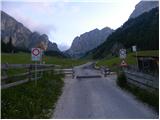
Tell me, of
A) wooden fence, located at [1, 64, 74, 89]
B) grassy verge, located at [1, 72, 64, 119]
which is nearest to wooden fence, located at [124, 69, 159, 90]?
grassy verge, located at [1, 72, 64, 119]

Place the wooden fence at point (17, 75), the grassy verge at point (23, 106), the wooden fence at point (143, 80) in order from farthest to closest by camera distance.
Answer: the wooden fence at point (143, 80)
the wooden fence at point (17, 75)
the grassy verge at point (23, 106)

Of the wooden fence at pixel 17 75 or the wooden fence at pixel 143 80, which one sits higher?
the wooden fence at pixel 17 75

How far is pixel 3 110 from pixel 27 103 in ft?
5.43

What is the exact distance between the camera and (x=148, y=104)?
36.0 ft

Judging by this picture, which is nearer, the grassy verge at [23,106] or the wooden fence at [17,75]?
the grassy verge at [23,106]

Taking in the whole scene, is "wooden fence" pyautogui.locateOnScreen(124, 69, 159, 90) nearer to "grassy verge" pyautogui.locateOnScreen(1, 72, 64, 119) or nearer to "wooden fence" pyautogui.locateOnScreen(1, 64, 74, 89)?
"grassy verge" pyautogui.locateOnScreen(1, 72, 64, 119)

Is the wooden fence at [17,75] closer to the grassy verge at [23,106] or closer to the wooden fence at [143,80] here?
the grassy verge at [23,106]

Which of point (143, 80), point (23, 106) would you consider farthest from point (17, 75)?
point (143, 80)

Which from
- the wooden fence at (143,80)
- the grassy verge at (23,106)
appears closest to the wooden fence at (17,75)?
the grassy verge at (23,106)

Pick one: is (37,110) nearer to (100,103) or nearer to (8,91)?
(8,91)

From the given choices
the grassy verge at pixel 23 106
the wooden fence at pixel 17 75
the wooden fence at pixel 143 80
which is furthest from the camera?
the wooden fence at pixel 143 80

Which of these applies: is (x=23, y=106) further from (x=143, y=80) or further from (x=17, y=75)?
(x=143, y=80)

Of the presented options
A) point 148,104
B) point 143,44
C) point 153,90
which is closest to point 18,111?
point 148,104

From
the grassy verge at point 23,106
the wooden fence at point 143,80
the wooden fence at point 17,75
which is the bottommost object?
the grassy verge at point 23,106
